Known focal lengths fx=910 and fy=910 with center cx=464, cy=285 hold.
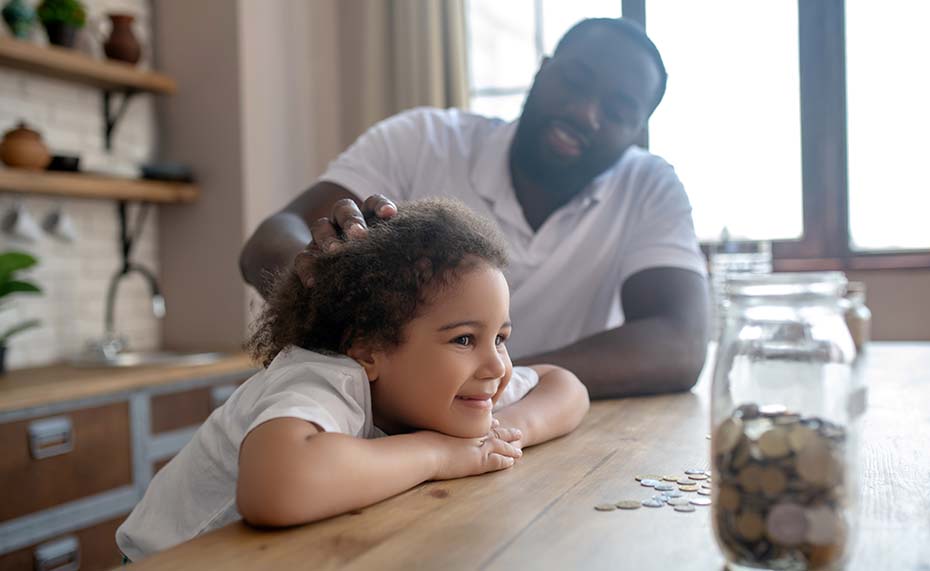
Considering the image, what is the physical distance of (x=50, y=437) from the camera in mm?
2346

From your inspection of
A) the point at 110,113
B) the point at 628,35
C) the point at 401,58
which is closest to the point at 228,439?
the point at 628,35

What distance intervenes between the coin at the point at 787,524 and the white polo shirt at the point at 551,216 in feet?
4.30

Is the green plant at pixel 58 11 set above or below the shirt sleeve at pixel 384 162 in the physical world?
above

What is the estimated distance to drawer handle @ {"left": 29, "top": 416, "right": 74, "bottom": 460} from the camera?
2.30 metres

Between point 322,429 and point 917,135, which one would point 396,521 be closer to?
point 322,429

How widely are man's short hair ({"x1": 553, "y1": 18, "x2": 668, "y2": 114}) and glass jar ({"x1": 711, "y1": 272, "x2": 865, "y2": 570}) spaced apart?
1507mm

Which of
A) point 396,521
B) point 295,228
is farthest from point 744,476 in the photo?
point 295,228

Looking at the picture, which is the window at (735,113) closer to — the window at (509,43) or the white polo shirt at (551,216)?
the window at (509,43)

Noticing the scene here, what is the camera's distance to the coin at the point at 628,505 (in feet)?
2.63

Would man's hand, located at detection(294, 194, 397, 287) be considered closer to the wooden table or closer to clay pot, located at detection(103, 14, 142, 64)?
the wooden table

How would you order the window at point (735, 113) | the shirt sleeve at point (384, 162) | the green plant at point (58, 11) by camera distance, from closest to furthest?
the shirt sleeve at point (384, 162) < the green plant at point (58, 11) < the window at point (735, 113)

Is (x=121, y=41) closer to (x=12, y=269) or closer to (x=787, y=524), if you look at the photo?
(x=12, y=269)

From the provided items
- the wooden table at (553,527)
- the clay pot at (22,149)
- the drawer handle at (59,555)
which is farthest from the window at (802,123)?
the wooden table at (553,527)

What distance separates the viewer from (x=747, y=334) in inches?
25.5
